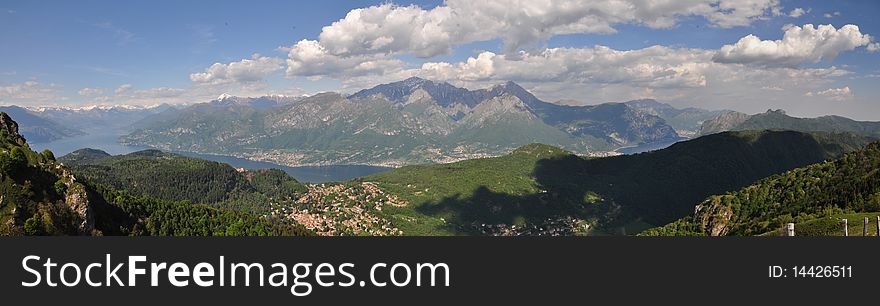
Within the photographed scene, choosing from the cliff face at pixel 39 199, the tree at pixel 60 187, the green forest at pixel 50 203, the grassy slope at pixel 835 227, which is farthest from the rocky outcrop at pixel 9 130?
the grassy slope at pixel 835 227

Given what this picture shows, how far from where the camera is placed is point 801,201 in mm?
81938

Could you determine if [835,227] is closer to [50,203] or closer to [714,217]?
[714,217]

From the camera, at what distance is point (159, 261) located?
14.7 metres

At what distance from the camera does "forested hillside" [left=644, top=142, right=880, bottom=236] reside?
65312 mm

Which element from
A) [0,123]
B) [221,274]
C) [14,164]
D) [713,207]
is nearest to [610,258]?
[221,274]

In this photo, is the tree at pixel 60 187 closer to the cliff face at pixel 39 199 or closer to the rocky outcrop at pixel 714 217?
the cliff face at pixel 39 199

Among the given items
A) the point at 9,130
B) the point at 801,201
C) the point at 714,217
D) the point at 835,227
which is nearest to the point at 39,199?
the point at 9,130

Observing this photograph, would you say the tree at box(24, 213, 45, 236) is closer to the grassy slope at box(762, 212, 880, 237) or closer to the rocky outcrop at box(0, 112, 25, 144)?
the rocky outcrop at box(0, 112, 25, 144)

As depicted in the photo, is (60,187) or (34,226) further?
(60,187)

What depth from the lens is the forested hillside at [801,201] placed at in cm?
6531

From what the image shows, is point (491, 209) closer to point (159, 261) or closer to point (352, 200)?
point (352, 200)

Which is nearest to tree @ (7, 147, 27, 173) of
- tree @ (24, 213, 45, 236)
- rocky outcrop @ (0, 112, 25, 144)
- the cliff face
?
the cliff face

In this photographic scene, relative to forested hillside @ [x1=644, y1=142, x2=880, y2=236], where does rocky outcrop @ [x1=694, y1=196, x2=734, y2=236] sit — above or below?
below

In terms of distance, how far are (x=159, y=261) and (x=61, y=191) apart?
1944 inches
